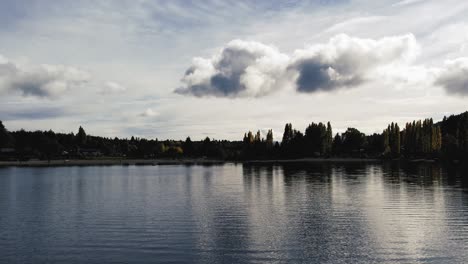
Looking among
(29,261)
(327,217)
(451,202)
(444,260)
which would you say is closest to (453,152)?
(451,202)

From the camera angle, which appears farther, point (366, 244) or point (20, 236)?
point (20, 236)

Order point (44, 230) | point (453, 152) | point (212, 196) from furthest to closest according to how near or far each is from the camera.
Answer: point (453, 152) → point (212, 196) → point (44, 230)

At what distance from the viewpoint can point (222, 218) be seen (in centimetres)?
4453

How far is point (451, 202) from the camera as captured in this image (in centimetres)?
5491

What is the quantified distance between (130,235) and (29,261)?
9028 mm

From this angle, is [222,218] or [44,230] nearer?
[44,230]

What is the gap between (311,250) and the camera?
3092 centimetres

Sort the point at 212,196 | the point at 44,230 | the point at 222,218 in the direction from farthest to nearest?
the point at 212,196
the point at 222,218
the point at 44,230

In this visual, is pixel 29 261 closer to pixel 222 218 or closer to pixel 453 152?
pixel 222 218

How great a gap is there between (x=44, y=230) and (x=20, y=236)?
2.72 meters

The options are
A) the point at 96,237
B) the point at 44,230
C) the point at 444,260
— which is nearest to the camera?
the point at 444,260

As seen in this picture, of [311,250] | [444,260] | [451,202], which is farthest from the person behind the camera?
[451,202]

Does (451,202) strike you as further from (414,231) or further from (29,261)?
(29,261)

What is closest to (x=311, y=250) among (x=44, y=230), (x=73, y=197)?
(x=44, y=230)
